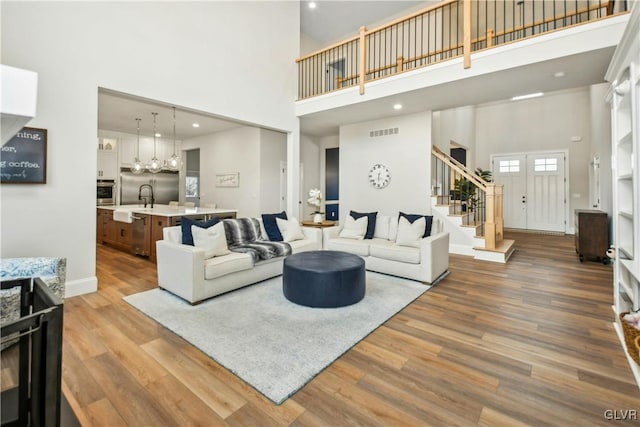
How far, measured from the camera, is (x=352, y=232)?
15.9ft

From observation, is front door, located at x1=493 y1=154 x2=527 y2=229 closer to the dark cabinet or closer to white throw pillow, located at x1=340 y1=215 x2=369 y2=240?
the dark cabinet

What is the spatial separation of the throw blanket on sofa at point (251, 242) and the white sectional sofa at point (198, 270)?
0.39 feet

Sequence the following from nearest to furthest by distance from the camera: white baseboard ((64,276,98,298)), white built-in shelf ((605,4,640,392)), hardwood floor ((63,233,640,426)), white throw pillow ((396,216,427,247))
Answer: hardwood floor ((63,233,640,426))
white built-in shelf ((605,4,640,392))
white baseboard ((64,276,98,298))
white throw pillow ((396,216,427,247))

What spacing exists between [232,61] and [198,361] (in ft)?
15.5

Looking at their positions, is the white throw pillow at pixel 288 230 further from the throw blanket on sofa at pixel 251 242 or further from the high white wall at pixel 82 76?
the high white wall at pixel 82 76

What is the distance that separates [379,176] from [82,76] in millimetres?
5416

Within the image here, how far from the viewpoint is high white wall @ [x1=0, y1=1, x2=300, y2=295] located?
10.2 ft

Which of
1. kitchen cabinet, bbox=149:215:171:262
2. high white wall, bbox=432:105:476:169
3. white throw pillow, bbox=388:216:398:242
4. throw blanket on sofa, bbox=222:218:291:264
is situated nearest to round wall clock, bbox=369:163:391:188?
high white wall, bbox=432:105:476:169

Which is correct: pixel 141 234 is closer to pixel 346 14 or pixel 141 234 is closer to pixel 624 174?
pixel 624 174

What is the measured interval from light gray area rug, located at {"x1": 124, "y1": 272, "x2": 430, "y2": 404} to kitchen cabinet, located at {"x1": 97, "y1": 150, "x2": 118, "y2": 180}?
236 inches

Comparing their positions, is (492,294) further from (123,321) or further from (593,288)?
(123,321)

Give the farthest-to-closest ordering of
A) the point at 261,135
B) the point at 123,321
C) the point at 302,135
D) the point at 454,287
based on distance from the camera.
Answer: the point at 302,135, the point at 261,135, the point at 454,287, the point at 123,321

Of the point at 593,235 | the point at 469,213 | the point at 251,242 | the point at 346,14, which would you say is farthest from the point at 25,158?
the point at 593,235

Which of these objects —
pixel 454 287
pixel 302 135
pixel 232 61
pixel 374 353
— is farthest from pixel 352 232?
pixel 302 135
